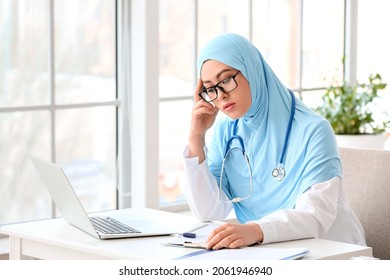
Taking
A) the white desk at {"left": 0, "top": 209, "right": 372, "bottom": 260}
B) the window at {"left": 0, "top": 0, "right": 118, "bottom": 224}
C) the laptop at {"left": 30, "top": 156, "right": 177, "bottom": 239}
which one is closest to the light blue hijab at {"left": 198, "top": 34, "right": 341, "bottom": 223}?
the white desk at {"left": 0, "top": 209, "right": 372, "bottom": 260}

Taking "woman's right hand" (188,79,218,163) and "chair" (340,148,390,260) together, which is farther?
"chair" (340,148,390,260)

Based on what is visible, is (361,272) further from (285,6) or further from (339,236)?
(285,6)

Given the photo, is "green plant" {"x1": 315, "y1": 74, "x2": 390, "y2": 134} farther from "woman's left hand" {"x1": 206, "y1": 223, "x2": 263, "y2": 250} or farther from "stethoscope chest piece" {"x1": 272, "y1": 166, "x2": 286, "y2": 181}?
"woman's left hand" {"x1": 206, "y1": 223, "x2": 263, "y2": 250}

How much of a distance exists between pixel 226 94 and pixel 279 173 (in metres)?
0.29

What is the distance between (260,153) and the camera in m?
2.80

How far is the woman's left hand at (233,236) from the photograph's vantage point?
2.31 metres

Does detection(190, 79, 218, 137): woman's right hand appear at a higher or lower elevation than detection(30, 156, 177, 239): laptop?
higher

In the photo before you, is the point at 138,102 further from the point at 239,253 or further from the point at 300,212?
the point at 239,253

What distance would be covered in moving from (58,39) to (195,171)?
1515mm

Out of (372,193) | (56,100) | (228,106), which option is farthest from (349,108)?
(228,106)

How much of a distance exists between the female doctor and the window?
4.40 feet

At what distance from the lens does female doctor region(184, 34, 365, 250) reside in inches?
104

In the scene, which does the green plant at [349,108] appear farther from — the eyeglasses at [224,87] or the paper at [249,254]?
the paper at [249,254]

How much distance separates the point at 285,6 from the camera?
5.29m
